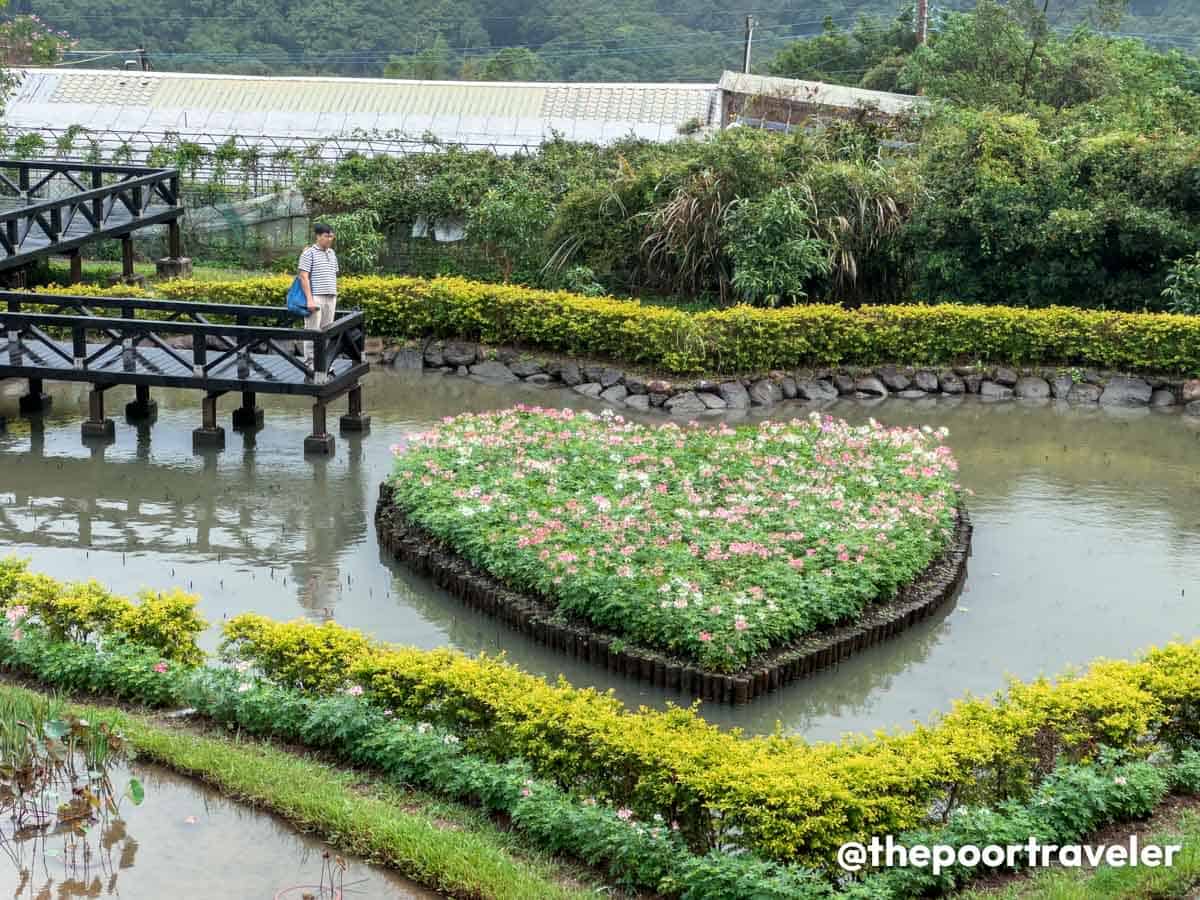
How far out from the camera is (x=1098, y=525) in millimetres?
13414

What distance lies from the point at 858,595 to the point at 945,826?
3.34 m

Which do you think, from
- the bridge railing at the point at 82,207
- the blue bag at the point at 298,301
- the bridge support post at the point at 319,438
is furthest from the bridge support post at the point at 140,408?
the bridge railing at the point at 82,207

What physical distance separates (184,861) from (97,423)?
9.02 meters

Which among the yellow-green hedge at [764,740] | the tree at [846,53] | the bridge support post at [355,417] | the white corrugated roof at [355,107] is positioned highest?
the tree at [846,53]

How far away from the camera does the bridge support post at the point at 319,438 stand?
49.2 ft

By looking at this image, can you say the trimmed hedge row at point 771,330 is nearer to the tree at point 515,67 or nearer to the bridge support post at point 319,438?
the bridge support post at point 319,438

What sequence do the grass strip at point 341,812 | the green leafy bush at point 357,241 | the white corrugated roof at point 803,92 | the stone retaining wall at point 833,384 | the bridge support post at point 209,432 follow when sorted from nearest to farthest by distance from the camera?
the grass strip at point 341,812 < the bridge support post at point 209,432 < the stone retaining wall at point 833,384 < the green leafy bush at point 357,241 < the white corrugated roof at point 803,92

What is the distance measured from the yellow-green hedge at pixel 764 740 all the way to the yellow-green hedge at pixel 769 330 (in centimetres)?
933

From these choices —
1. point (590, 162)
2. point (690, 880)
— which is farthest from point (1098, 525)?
point (590, 162)

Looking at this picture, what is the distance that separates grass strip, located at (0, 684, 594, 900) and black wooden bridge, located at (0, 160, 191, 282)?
39.1 feet

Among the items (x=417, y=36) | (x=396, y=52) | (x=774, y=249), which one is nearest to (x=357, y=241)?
(x=774, y=249)

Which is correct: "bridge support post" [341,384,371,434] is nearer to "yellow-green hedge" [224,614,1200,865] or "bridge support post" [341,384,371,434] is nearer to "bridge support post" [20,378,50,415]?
"bridge support post" [20,378,50,415]

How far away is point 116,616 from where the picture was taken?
9.23m

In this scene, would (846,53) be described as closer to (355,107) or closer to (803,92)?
(803,92)
